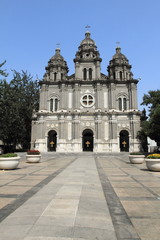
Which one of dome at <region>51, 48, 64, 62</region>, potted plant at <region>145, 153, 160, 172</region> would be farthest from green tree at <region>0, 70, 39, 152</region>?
potted plant at <region>145, 153, 160, 172</region>

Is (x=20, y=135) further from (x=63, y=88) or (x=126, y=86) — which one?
(x=126, y=86)

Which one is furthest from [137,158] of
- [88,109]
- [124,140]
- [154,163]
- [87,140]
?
[87,140]

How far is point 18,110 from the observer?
130ft

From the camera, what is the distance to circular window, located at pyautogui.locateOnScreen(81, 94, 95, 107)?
40438mm

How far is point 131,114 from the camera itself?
38.8 m

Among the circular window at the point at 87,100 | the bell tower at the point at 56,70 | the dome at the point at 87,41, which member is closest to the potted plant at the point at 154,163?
the circular window at the point at 87,100

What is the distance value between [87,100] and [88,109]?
201cm

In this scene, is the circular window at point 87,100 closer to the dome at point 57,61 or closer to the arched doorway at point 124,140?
the arched doorway at point 124,140

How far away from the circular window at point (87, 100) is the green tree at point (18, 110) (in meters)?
12.6

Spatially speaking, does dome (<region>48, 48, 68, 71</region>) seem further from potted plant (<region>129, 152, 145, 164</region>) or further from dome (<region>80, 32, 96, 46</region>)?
potted plant (<region>129, 152, 145, 164</region>)

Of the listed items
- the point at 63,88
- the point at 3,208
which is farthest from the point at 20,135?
the point at 3,208

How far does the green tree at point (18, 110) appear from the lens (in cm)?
3112

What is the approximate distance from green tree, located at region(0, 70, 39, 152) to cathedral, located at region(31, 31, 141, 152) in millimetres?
2996

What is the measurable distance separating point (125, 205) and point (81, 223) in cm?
199
